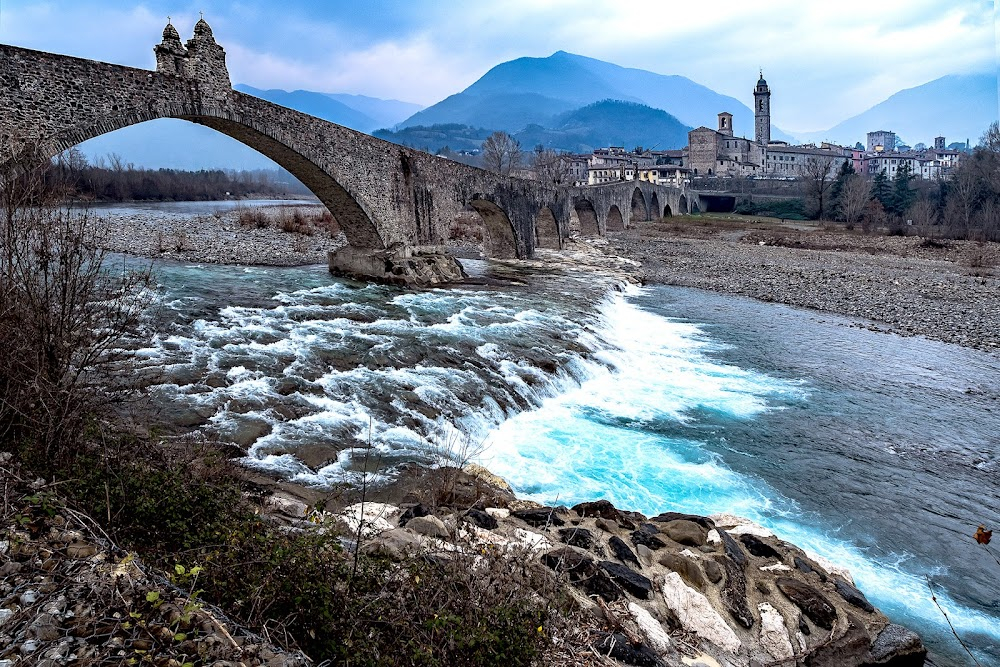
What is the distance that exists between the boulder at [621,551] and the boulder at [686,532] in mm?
719

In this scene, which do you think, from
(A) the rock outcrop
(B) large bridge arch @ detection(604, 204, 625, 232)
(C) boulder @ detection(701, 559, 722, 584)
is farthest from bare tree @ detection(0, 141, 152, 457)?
(B) large bridge arch @ detection(604, 204, 625, 232)

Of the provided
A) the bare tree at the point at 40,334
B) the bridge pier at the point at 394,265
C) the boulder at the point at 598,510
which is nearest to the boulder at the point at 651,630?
the boulder at the point at 598,510

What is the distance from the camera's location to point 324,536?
3.41 meters

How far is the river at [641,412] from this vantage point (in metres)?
7.19

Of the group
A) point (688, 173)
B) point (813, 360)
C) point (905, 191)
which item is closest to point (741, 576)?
point (813, 360)

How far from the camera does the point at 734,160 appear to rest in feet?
309

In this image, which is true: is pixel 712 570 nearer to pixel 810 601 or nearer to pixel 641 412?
pixel 810 601

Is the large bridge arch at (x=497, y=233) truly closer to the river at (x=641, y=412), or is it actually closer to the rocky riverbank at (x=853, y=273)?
the rocky riverbank at (x=853, y=273)

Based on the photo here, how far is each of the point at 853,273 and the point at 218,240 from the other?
2647 cm

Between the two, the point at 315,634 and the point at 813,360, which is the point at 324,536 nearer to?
the point at 315,634

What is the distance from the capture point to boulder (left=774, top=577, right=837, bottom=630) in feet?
15.7

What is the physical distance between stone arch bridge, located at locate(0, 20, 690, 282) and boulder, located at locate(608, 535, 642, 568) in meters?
11.3

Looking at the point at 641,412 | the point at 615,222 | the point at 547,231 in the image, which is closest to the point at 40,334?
the point at 641,412

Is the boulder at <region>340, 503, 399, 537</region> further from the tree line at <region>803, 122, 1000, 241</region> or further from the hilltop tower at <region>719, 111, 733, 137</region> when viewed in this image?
the hilltop tower at <region>719, 111, 733, 137</region>
